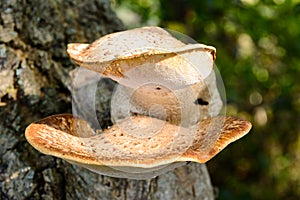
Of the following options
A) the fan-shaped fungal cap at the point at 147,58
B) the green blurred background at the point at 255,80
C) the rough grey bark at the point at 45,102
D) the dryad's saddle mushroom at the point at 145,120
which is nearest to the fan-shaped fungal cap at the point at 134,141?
the dryad's saddle mushroom at the point at 145,120

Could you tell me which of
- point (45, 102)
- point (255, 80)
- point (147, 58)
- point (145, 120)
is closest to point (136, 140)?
point (145, 120)

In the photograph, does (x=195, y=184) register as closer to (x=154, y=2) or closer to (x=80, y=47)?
(x=80, y=47)

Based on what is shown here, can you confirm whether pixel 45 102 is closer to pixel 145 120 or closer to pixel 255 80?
pixel 145 120

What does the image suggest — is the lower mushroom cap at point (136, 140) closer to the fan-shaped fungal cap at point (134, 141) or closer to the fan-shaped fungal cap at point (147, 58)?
the fan-shaped fungal cap at point (134, 141)

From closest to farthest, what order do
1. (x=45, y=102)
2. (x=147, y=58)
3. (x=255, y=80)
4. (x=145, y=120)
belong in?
(x=147, y=58) → (x=145, y=120) → (x=45, y=102) → (x=255, y=80)

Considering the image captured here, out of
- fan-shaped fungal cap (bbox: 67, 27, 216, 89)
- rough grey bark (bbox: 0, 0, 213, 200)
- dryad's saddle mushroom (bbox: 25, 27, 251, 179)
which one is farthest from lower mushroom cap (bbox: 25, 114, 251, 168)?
rough grey bark (bbox: 0, 0, 213, 200)

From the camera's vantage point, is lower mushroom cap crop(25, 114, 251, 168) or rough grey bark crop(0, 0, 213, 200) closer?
lower mushroom cap crop(25, 114, 251, 168)

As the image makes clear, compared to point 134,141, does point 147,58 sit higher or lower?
higher

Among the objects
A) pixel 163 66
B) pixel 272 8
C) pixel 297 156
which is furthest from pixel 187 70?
pixel 297 156

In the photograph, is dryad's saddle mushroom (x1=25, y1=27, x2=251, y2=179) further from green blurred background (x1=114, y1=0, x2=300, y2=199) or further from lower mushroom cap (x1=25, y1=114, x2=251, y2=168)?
green blurred background (x1=114, y1=0, x2=300, y2=199)
